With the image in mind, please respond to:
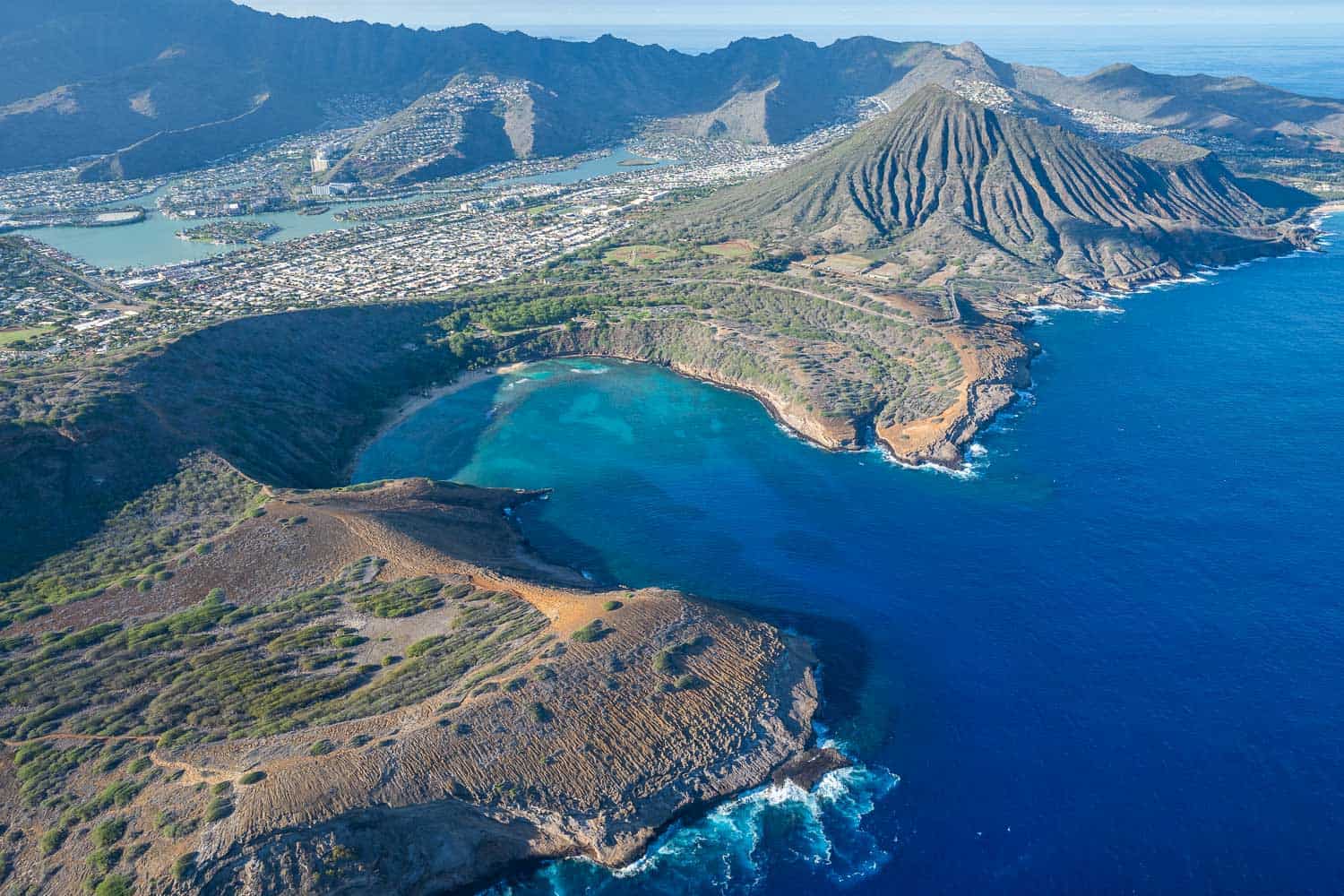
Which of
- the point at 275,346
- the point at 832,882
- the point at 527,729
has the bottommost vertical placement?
the point at 832,882

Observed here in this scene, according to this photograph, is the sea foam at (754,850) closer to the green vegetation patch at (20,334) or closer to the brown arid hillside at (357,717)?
the brown arid hillside at (357,717)

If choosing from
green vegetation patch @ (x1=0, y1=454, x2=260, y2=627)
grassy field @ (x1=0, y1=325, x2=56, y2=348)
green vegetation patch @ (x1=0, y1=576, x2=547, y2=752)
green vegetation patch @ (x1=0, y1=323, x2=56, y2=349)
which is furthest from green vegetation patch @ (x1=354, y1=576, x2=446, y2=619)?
grassy field @ (x1=0, y1=325, x2=56, y2=348)

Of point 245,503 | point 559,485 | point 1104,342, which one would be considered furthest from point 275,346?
point 1104,342

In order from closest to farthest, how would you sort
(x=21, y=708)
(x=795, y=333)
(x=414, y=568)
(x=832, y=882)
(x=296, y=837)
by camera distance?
(x=296, y=837), (x=832, y=882), (x=21, y=708), (x=414, y=568), (x=795, y=333)

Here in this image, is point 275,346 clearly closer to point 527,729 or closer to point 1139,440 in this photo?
point 527,729

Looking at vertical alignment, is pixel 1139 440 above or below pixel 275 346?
below

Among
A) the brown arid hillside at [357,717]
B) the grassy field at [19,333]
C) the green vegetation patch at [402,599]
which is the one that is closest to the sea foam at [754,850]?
the brown arid hillside at [357,717]

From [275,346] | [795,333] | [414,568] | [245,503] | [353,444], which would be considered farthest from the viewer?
[795,333]
